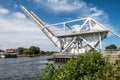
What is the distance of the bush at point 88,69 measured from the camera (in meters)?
11.8

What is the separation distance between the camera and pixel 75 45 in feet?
221

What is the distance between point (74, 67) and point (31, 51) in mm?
162244

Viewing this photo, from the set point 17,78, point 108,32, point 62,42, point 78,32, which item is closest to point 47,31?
point 62,42

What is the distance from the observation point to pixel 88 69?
12.1m

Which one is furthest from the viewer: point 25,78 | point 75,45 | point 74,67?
point 75,45

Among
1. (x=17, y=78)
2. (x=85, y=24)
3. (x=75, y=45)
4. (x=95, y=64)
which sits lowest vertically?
(x=17, y=78)

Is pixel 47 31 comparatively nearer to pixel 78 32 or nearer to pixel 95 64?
pixel 78 32

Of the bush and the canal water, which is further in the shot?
the canal water

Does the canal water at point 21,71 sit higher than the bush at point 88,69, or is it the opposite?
the bush at point 88,69

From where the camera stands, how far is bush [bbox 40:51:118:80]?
11.8 m

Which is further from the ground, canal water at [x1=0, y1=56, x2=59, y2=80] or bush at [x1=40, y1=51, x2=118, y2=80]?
bush at [x1=40, y1=51, x2=118, y2=80]

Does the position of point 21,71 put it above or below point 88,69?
below

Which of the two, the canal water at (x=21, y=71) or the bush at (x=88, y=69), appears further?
the canal water at (x=21, y=71)

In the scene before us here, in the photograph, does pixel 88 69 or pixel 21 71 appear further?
pixel 21 71
